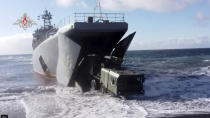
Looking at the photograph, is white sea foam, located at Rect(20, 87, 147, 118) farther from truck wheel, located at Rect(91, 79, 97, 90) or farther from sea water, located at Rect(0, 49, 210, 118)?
truck wheel, located at Rect(91, 79, 97, 90)

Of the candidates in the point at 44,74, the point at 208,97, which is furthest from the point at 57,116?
the point at 44,74

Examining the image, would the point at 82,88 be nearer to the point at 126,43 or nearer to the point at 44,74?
the point at 126,43

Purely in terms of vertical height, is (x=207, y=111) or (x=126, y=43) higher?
(x=126, y=43)

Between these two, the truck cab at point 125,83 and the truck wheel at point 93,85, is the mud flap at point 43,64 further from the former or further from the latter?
the truck cab at point 125,83

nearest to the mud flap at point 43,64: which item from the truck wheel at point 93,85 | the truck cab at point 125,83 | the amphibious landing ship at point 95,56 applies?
the amphibious landing ship at point 95,56

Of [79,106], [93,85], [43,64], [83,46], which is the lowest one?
[79,106]

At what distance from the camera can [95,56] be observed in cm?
2098

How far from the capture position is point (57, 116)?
43.7ft

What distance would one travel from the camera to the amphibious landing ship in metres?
17.1

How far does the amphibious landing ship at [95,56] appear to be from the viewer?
17141 mm

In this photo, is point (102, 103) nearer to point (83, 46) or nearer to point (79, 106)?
point (79, 106)

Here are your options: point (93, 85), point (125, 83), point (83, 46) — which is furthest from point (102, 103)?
point (83, 46)

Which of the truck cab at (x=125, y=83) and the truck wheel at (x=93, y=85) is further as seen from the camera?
the truck wheel at (x=93, y=85)

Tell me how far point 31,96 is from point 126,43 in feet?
30.6
